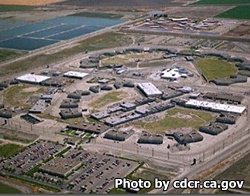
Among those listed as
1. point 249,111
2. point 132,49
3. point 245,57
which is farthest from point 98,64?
point 249,111

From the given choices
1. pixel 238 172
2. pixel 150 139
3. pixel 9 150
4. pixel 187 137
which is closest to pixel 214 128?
pixel 187 137

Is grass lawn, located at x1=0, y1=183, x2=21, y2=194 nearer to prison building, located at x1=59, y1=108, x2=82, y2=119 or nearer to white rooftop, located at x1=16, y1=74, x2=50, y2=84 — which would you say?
prison building, located at x1=59, y1=108, x2=82, y2=119

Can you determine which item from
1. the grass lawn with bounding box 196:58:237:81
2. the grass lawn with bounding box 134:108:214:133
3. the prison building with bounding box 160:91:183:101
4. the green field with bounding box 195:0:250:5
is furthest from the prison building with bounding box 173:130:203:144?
the green field with bounding box 195:0:250:5

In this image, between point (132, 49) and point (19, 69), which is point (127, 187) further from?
point (132, 49)

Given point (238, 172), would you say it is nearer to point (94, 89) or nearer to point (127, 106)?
point (127, 106)

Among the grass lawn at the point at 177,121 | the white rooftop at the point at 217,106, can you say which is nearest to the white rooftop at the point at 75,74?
the grass lawn at the point at 177,121
